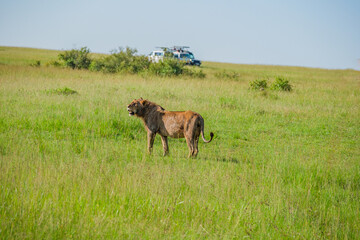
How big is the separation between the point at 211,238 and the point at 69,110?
812cm

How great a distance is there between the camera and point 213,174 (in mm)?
5793

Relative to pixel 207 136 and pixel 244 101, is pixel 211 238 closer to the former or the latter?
pixel 207 136

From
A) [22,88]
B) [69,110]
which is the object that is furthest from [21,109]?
[22,88]

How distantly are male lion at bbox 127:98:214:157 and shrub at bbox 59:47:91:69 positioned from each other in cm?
2057

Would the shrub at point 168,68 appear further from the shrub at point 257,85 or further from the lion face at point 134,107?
the lion face at point 134,107

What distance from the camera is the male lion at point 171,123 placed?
729 cm

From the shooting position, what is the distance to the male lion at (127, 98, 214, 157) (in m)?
7.29

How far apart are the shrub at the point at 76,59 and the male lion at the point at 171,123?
20.6 meters

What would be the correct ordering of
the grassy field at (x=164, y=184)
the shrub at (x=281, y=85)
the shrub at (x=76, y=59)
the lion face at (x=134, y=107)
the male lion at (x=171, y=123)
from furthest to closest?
the shrub at (x=76, y=59) → the shrub at (x=281, y=85) → the lion face at (x=134, y=107) → the male lion at (x=171, y=123) → the grassy field at (x=164, y=184)

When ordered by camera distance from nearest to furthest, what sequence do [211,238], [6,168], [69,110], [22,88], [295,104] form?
[211,238] → [6,168] → [69,110] → [22,88] → [295,104]

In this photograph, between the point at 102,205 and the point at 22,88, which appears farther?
the point at 22,88

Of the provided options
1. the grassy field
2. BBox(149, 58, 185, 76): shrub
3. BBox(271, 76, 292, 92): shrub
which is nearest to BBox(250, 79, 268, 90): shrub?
BBox(271, 76, 292, 92): shrub

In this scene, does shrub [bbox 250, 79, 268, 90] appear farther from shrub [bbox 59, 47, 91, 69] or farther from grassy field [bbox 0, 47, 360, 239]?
shrub [bbox 59, 47, 91, 69]

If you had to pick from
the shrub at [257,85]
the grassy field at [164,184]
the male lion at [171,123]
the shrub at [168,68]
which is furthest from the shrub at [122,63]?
the male lion at [171,123]
